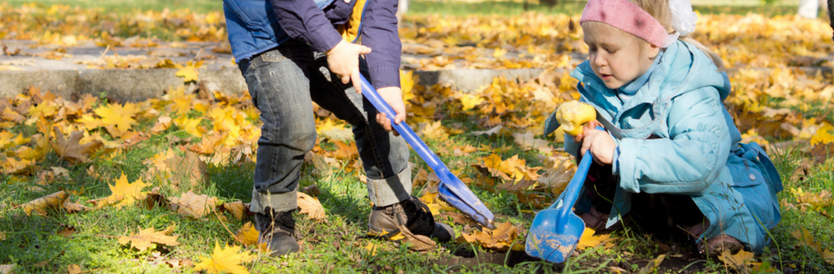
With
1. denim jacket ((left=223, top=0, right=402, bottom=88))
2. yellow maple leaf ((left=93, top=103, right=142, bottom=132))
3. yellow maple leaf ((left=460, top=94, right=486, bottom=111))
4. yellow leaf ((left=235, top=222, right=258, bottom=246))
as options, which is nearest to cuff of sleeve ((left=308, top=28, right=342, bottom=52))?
denim jacket ((left=223, top=0, right=402, bottom=88))

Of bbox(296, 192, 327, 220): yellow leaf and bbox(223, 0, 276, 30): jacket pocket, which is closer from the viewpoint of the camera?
bbox(223, 0, 276, 30): jacket pocket

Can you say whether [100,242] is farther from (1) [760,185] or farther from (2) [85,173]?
(1) [760,185]

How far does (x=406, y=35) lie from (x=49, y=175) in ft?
15.7

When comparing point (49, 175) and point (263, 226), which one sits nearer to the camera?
point (263, 226)

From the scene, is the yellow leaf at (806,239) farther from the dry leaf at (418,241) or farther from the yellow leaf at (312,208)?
the yellow leaf at (312,208)

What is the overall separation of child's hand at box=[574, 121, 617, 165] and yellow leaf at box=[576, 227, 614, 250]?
0.90 ft

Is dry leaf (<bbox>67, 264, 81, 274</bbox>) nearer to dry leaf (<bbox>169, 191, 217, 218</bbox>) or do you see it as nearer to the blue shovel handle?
dry leaf (<bbox>169, 191, 217, 218</bbox>)

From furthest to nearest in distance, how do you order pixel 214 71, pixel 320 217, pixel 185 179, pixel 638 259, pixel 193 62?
pixel 193 62, pixel 214 71, pixel 185 179, pixel 320 217, pixel 638 259

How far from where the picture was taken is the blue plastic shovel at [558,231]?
165 cm

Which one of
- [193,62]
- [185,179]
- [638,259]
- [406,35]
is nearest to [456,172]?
[638,259]

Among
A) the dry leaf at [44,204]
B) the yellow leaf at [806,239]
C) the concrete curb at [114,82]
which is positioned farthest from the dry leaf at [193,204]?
the yellow leaf at [806,239]

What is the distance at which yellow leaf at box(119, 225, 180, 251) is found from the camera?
5.85ft

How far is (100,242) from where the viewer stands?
1.83 m

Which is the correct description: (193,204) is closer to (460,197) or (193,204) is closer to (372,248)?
(372,248)
